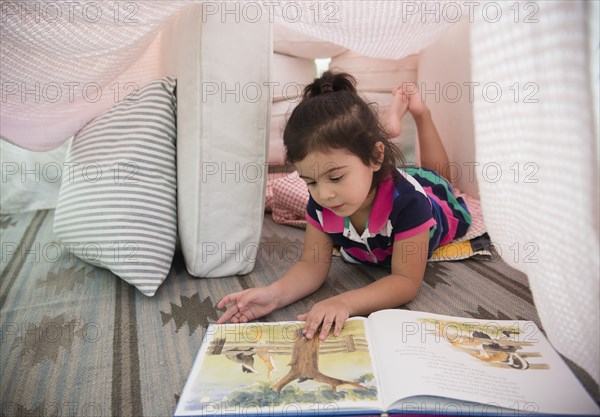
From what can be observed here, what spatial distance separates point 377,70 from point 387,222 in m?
0.77

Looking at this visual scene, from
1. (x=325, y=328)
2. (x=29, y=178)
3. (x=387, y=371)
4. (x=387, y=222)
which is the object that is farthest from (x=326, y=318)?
(x=29, y=178)

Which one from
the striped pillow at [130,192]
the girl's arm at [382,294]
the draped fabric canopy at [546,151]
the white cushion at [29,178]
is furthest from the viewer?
the white cushion at [29,178]

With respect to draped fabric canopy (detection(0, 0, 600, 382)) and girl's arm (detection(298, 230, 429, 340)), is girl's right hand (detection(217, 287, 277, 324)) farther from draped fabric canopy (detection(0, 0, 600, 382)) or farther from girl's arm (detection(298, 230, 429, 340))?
draped fabric canopy (detection(0, 0, 600, 382))

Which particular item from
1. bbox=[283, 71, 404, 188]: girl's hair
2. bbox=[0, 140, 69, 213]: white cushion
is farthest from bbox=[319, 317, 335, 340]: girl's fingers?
bbox=[0, 140, 69, 213]: white cushion

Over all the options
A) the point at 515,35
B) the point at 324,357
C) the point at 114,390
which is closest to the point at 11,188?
the point at 114,390

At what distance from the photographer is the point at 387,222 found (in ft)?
2.53

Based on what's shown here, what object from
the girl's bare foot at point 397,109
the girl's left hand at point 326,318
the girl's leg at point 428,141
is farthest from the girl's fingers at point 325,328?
the girl's leg at point 428,141

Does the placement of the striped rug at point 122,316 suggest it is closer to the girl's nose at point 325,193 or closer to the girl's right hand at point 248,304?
the girl's right hand at point 248,304

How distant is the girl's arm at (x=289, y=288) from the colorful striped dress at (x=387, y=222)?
32 mm

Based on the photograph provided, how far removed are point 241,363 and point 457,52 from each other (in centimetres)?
101

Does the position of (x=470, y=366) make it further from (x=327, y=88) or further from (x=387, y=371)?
(x=327, y=88)

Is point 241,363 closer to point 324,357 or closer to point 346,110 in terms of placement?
point 324,357

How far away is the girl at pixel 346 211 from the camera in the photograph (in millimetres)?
674

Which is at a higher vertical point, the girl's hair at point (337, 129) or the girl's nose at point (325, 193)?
the girl's hair at point (337, 129)
